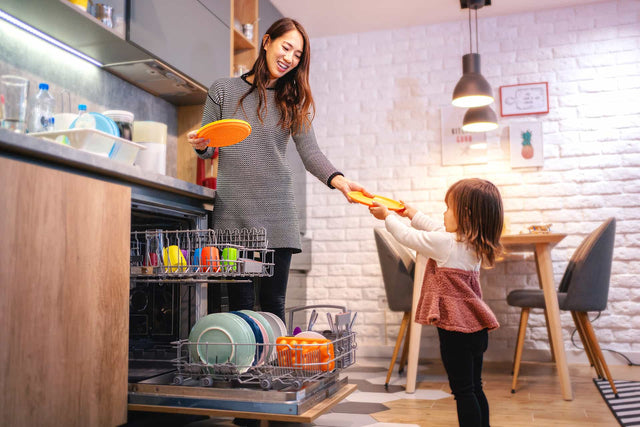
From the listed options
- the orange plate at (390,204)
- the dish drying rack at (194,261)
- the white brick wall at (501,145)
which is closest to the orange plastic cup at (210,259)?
the dish drying rack at (194,261)

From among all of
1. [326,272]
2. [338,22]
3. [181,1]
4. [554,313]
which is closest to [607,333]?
[554,313]

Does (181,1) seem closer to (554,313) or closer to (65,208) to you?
(65,208)

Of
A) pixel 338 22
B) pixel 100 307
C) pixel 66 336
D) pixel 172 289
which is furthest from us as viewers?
pixel 338 22

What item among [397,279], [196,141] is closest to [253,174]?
[196,141]

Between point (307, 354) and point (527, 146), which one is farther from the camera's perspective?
point (527, 146)

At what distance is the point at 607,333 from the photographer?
12.4 ft

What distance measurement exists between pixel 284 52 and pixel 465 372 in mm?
1200

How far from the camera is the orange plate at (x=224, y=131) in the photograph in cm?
167

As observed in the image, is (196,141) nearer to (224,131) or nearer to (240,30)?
(224,131)

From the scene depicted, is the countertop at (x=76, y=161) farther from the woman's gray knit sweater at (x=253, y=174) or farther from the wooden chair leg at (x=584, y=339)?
the wooden chair leg at (x=584, y=339)

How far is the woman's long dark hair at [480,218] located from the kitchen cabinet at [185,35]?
1.40 metres

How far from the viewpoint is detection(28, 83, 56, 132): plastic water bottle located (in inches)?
78.4

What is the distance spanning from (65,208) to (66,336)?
0.96 ft

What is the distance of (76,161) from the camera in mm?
1388
